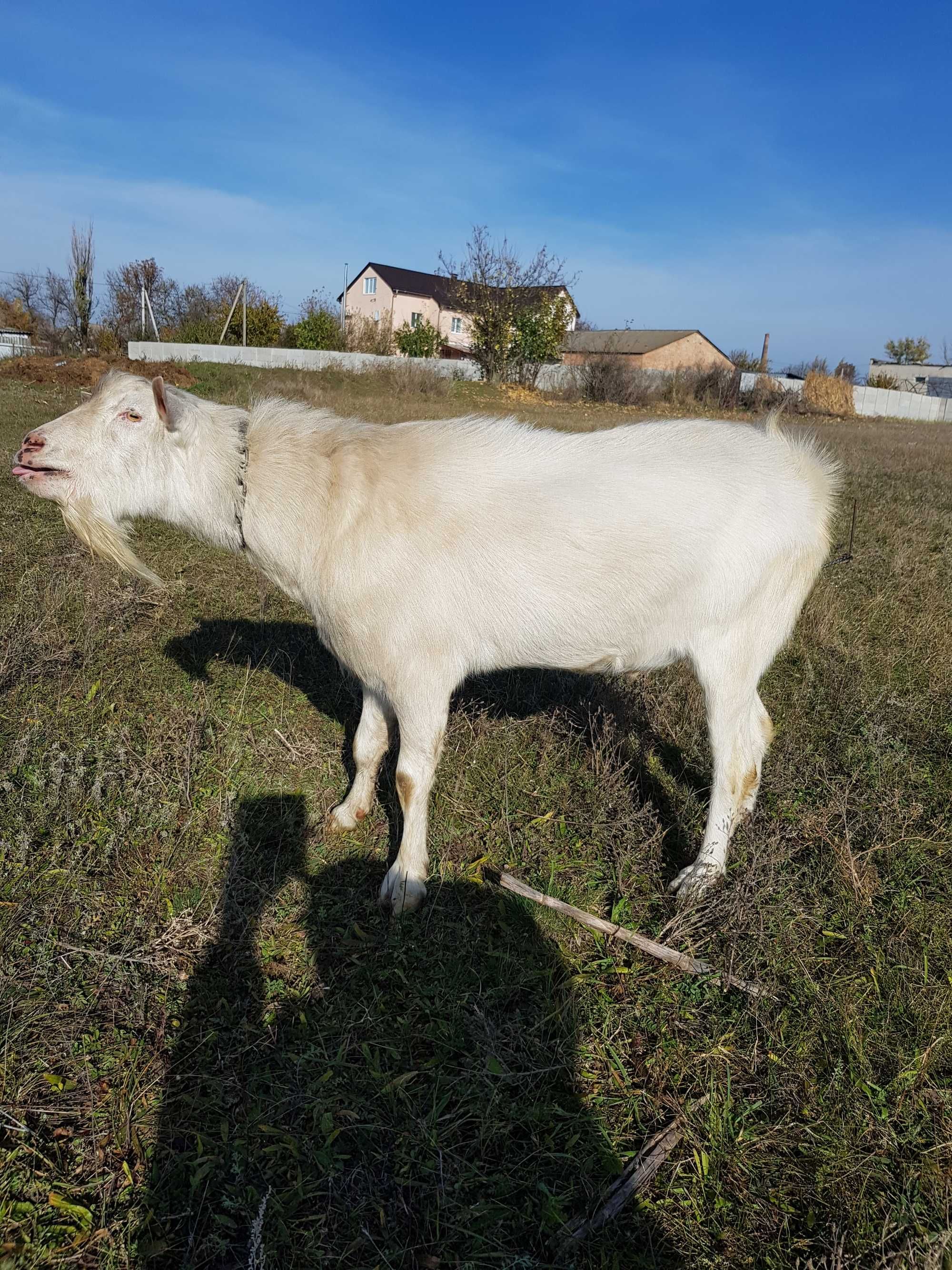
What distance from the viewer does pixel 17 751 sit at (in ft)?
11.2

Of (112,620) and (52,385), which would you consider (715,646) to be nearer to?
(112,620)

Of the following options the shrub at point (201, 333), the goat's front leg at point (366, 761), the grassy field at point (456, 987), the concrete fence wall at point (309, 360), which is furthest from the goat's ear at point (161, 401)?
the shrub at point (201, 333)

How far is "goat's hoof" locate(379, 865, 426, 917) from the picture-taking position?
305cm

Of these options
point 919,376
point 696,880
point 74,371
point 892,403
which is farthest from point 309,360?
point 919,376

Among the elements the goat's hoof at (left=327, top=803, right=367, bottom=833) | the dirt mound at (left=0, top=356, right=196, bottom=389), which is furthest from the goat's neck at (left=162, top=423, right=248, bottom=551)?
the dirt mound at (left=0, top=356, right=196, bottom=389)

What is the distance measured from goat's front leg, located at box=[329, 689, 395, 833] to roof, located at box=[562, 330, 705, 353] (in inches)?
2128

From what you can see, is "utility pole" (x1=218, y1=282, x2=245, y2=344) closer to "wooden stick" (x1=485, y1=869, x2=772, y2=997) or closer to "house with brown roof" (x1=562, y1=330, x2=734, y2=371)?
"house with brown roof" (x1=562, y1=330, x2=734, y2=371)

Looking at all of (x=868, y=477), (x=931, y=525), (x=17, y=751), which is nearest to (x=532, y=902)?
Result: (x=17, y=751)

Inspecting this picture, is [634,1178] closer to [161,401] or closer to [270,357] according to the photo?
[161,401]

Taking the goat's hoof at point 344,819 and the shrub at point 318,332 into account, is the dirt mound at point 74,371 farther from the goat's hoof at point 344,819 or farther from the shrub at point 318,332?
the goat's hoof at point 344,819

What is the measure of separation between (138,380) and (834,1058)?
11.7 ft

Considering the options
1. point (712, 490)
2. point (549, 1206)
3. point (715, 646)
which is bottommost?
point (549, 1206)

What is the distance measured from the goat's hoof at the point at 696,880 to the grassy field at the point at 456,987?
2.3 inches

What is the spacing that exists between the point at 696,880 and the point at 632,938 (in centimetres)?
44
